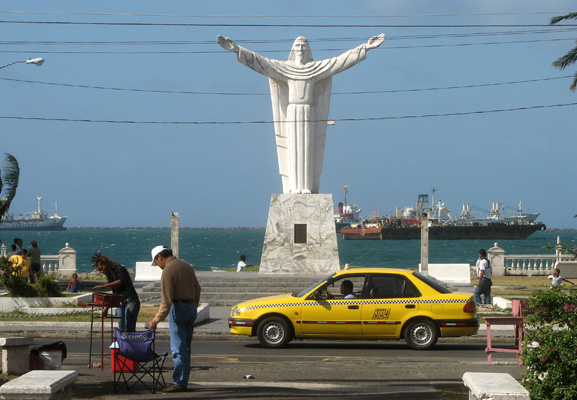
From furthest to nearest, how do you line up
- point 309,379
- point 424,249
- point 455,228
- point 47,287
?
point 455,228, point 424,249, point 47,287, point 309,379

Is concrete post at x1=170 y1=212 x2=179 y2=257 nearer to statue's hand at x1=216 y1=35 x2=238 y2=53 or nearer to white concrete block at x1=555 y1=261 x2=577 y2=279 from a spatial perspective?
statue's hand at x1=216 y1=35 x2=238 y2=53

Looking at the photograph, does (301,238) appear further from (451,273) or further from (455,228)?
(455,228)

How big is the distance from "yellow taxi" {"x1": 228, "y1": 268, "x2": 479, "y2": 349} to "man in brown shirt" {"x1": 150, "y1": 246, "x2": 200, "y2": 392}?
4681 mm

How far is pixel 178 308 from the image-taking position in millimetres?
8992

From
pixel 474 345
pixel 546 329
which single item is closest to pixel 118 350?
pixel 546 329

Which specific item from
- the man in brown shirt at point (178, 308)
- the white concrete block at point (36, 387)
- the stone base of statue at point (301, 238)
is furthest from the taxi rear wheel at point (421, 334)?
the stone base of statue at point (301, 238)

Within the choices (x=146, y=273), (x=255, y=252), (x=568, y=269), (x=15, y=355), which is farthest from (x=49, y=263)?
(x=255, y=252)

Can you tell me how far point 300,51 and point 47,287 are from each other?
439 inches

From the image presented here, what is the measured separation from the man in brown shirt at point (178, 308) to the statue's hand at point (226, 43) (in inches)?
656

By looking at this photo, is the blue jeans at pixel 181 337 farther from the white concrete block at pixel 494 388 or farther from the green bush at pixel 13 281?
the green bush at pixel 13 281

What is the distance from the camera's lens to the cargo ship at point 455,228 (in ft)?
448

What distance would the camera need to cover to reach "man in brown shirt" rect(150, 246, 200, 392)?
8797 millimetres

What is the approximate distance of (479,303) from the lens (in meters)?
21.0

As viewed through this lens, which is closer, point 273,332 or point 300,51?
point 273,332
